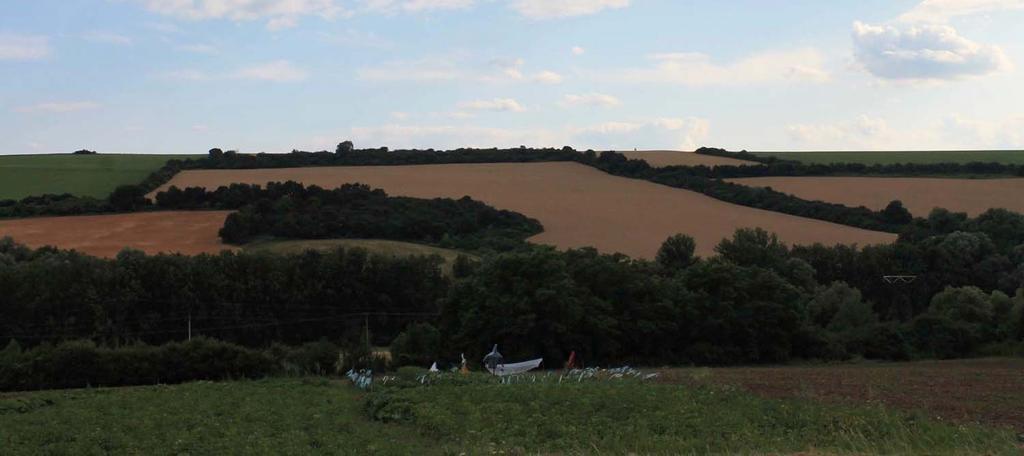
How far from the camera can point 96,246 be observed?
7862 cm

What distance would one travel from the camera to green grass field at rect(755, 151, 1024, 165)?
124 meters

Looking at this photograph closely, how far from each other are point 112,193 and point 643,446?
3427 inches

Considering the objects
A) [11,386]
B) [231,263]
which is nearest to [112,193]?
[231,263]

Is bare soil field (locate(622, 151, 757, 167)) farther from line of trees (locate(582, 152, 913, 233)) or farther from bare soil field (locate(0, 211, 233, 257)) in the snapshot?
bare soil field (locate(0, 211, 233, 257))

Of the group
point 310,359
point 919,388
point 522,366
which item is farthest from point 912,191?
point 919,388

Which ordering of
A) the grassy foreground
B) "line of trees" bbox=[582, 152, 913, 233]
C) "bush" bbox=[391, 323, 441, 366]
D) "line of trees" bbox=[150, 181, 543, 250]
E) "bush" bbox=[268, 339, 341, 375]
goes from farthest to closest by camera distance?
"line of trees" bbox=[582, 152, 913, 233] → "line of trees" bbox=[150, 181, 543, 250] → "bush" bbox=[391, 323, 441, 366] → "bush" bbox=[268, 339, 341, 375] → the grassy foreground

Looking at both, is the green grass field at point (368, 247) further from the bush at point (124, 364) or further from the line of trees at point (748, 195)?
the line of trees at point (748, 195)

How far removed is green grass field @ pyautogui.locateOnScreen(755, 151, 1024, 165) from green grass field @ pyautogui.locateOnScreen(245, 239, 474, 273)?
61.4 metres

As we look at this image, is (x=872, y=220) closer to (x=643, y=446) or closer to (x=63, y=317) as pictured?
(x=63, y=317)

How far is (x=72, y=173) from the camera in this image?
366ft

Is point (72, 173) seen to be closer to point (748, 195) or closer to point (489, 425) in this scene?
point (748, 195)

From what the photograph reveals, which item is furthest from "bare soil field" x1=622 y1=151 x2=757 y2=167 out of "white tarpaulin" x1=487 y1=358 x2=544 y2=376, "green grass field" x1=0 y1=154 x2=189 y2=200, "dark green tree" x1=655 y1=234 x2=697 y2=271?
"white tarpaulin" x1=487 y1=358 x2=544 y2=376

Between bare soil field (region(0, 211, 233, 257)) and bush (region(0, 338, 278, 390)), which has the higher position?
bare soil field (region(0, 211, 233, 257))

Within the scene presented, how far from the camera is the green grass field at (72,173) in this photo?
10050cm
